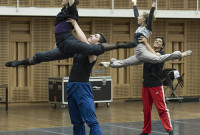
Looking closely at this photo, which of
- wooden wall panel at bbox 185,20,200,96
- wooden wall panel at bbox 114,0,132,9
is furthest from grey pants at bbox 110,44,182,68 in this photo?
wooden wall panel at bbox 185,20,200,96

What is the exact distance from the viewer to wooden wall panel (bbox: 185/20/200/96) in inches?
877

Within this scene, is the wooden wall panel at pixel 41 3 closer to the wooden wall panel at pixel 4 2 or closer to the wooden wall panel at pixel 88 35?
the wooden wall panel at pixel 88 35

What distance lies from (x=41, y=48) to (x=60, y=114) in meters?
3.85

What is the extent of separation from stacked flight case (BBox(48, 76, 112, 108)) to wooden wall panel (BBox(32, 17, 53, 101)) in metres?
0.99

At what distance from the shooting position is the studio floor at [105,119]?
12719mm

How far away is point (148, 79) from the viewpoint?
1129cm

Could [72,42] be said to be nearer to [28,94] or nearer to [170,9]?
[28,94]

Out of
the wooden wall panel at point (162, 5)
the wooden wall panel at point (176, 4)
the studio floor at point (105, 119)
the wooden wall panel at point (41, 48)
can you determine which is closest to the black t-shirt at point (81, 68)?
the studio floor at point (105, 119)

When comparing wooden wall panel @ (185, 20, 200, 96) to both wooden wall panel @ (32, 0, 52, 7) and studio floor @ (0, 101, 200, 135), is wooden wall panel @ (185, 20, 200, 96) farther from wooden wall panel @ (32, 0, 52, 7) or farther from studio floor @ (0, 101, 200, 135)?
wooden wall panel @ (32, 0, 52, 7)

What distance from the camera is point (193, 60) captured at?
22344mm

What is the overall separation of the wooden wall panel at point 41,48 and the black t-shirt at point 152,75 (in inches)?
362

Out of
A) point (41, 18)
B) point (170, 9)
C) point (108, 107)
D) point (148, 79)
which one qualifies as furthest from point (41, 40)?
point (148, 79)

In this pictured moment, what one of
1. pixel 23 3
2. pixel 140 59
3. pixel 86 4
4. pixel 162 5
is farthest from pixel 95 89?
pixel 140 59

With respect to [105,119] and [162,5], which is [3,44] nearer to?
[105,119]
